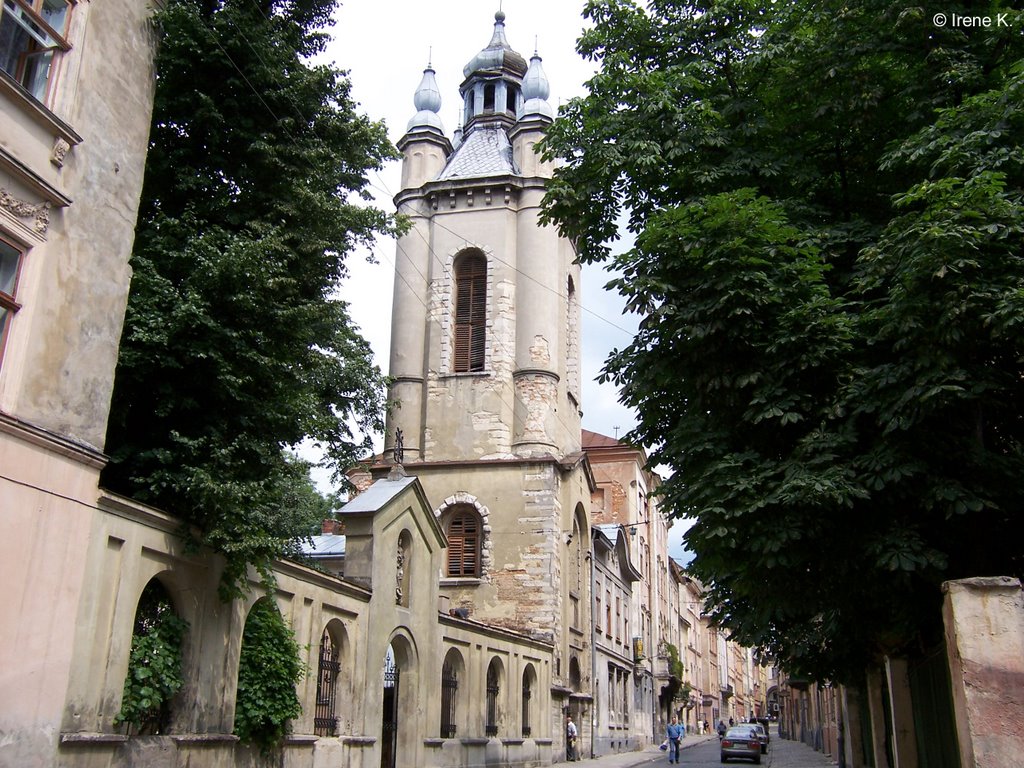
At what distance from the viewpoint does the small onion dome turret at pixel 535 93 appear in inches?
1344

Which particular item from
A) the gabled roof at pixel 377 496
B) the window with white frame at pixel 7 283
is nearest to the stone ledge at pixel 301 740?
the gabled roof at pixel 377 496

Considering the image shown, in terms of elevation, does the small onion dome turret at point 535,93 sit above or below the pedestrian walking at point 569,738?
above

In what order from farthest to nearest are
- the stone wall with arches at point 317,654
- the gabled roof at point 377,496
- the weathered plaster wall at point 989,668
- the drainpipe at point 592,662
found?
the drainpipe at point 592,662
the gabled roof at point 377,496
the stone wall with arches at point 317,654
the weathered plaster wall at point 989,668

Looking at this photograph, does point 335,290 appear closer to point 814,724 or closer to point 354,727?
point 354,727

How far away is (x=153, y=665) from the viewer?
10406mm

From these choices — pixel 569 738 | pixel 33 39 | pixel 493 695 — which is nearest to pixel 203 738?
pixel 33 39

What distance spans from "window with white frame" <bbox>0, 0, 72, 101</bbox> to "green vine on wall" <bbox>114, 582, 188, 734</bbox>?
5.76 meters

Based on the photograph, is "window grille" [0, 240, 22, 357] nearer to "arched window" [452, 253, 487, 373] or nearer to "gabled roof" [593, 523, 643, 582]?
"arched window" [452, 253, 487, 373]

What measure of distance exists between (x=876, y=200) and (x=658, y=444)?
418 centimetres

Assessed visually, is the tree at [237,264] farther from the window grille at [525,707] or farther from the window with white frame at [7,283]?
the window grille at [525,707]

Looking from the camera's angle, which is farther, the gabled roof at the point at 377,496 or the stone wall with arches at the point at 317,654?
the gabled roof at the point at 377,496

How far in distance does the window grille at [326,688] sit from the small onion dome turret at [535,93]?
932 inches

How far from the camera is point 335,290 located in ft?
47.5

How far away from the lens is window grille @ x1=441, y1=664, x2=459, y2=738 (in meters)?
19.8
